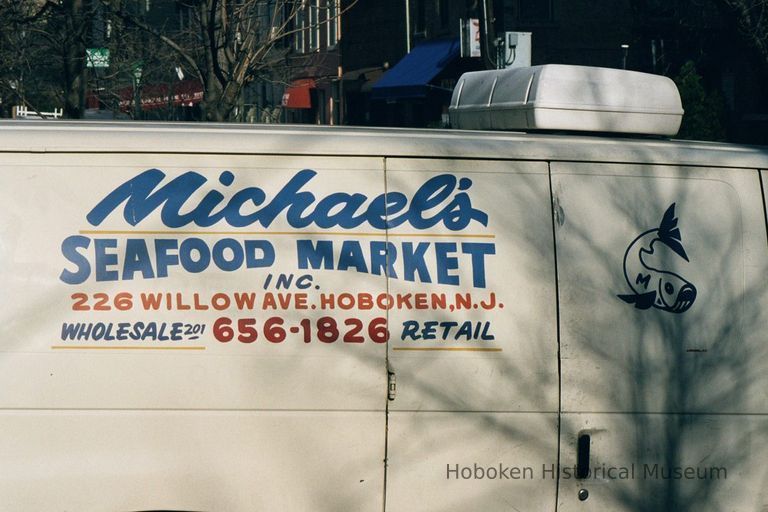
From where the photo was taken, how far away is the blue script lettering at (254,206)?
4.16 m

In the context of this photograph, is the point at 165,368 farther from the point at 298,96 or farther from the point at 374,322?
the point at 298,96

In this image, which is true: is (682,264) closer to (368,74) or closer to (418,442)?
(418,442)

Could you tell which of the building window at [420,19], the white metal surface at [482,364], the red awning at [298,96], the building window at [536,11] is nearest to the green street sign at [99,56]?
the building window at [536,11]

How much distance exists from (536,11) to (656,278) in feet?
87.0

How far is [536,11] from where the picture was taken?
30.1 metres

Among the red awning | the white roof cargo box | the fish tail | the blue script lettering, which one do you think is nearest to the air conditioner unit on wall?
the white roof cargo box

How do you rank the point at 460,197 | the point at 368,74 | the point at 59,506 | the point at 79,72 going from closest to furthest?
the point at 59,506 < the point at 460,197 < the point at 79,72 < the point at 368,74

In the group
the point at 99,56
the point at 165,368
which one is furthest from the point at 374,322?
the point at 99,56

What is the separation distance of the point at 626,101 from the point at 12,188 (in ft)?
8.09

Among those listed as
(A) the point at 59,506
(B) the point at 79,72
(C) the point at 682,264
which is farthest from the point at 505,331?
(B) the point at 79,72

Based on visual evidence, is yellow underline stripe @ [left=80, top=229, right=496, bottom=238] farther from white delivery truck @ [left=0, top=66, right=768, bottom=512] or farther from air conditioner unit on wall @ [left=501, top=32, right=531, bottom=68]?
air conditioner unit on wall @ [left=501, top=32, right=531, bottom=68]

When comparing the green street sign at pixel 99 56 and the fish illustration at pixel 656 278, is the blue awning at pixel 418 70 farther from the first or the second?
the fish illustration at pixel 656 278

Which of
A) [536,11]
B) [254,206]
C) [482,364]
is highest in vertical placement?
[536,11]

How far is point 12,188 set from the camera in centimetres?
409
